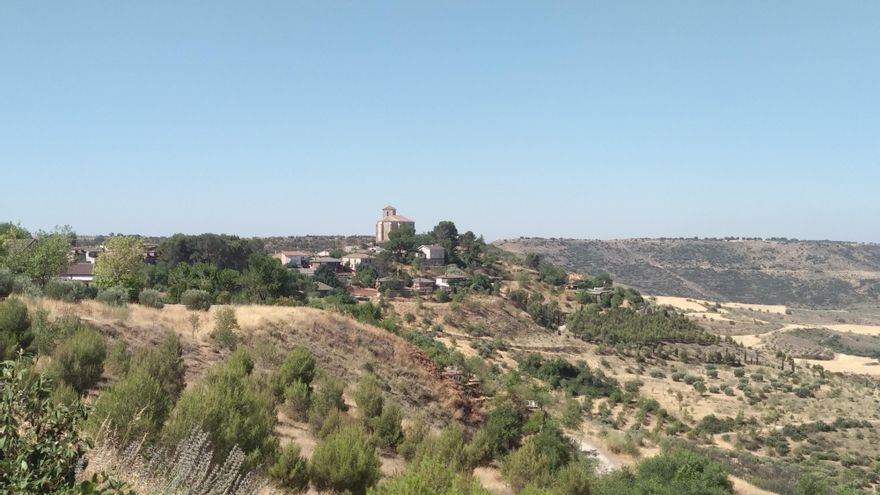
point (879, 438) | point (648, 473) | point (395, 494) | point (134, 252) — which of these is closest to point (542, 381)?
point (879, 438)

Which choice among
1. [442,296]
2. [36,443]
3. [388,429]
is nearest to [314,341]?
[388,429]

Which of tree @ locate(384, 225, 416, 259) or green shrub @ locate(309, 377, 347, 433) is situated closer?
green shrub @ locate(309, 377, 347, 433)

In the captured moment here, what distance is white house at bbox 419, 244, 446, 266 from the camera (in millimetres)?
90938

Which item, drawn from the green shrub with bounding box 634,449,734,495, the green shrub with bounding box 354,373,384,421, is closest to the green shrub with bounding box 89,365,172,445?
the green shrub with bounding box 354,373,384,421

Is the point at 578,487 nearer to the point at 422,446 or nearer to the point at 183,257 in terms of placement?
the point at 422,446

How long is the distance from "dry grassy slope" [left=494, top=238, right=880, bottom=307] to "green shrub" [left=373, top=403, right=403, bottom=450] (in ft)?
430

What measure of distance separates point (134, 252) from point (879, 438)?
53798mm

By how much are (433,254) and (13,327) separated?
77546 mm

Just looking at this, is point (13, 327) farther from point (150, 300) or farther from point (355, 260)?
point (355, 260)

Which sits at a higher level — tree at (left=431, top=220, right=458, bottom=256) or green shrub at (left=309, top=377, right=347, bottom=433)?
tree at (left=431, top=220, right=458, bottom=256)

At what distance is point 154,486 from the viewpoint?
241 inches

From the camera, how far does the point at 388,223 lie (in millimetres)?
120125

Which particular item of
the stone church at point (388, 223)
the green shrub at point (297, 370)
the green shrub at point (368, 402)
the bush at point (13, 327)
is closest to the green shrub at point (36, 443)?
the bush at point (13, 327)

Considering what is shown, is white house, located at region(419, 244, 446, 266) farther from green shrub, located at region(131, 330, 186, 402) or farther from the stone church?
green shrub, located at region(131, 330, 186, 402)
